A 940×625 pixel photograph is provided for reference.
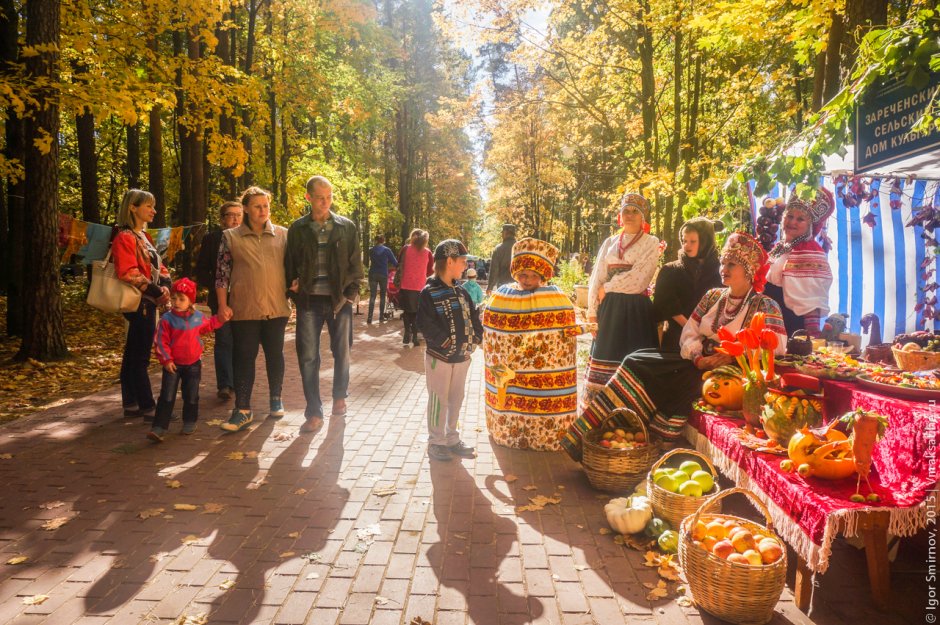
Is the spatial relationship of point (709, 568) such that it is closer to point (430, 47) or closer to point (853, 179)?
point (853, 179)

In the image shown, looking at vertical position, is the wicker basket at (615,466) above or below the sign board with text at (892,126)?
below

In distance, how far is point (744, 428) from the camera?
4.30 meters

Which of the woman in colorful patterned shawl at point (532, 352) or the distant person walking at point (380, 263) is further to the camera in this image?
the distant person walking at point (380, 263)

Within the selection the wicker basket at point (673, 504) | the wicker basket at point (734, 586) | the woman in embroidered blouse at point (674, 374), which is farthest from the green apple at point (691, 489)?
the woman in embroidered blouse at point (674, 374)

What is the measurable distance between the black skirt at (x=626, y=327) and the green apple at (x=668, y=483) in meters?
2.15

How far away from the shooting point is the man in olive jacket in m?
5.83

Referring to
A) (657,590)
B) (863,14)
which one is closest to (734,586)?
(657,590)

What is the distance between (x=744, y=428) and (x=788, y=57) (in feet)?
50.8

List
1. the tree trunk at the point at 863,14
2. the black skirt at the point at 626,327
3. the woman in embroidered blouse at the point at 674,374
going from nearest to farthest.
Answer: the woman in embroidered blouse at the point at 674,374
the tree trunk at the point at 863,14
the black skirt at the point at 626,327

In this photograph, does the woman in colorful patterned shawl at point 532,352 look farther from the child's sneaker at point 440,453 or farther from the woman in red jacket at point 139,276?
the woman in red jacket at point 139,276

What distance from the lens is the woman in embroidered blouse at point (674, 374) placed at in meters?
4.92

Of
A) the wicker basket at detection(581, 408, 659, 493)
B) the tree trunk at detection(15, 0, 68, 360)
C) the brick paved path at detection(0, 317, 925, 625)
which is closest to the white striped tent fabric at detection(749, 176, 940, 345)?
the wicker basket at detection(581, 408, 659, 493)

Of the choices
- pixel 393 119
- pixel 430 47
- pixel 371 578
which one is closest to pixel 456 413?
pixel 371 578

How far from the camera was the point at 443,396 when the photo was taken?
5.38m
